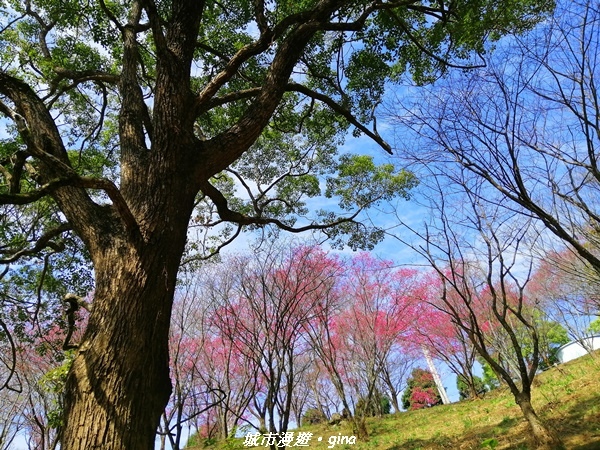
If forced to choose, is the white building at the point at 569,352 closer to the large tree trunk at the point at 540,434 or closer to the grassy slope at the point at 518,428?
the grassy slope at the point at 518,428

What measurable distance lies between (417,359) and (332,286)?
1163 cm

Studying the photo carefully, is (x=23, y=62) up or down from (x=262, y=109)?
up

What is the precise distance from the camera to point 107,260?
2174mm

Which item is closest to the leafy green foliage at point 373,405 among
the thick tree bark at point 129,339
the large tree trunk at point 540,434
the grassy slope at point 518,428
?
the grassy slope at point 518,428

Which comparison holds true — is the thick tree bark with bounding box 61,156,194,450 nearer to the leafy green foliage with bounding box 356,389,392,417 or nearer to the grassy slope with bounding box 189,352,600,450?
the grassy slope with bounding box 189,352,600,450

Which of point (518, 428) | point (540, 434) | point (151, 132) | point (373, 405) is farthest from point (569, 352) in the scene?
point (151, 132)

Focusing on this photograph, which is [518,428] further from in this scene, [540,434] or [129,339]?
[129,339]

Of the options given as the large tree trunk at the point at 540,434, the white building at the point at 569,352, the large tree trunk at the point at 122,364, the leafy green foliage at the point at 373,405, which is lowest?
the large tree trunk at the point at 540,434

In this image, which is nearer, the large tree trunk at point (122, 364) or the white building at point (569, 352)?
the large tree trunk at point (122, 364)

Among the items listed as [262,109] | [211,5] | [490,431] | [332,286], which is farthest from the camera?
[332,286]

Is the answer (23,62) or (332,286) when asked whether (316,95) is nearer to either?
(23,62)

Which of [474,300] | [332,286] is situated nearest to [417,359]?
[474,300]

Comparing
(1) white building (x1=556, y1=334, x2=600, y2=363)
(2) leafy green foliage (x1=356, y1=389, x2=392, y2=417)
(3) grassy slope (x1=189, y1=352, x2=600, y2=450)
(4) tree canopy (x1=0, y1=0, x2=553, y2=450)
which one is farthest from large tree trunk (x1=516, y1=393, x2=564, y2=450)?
(1) white building (x1=556, y1=334, x2=600, y2=363)

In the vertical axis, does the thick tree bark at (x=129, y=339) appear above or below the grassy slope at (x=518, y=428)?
above
